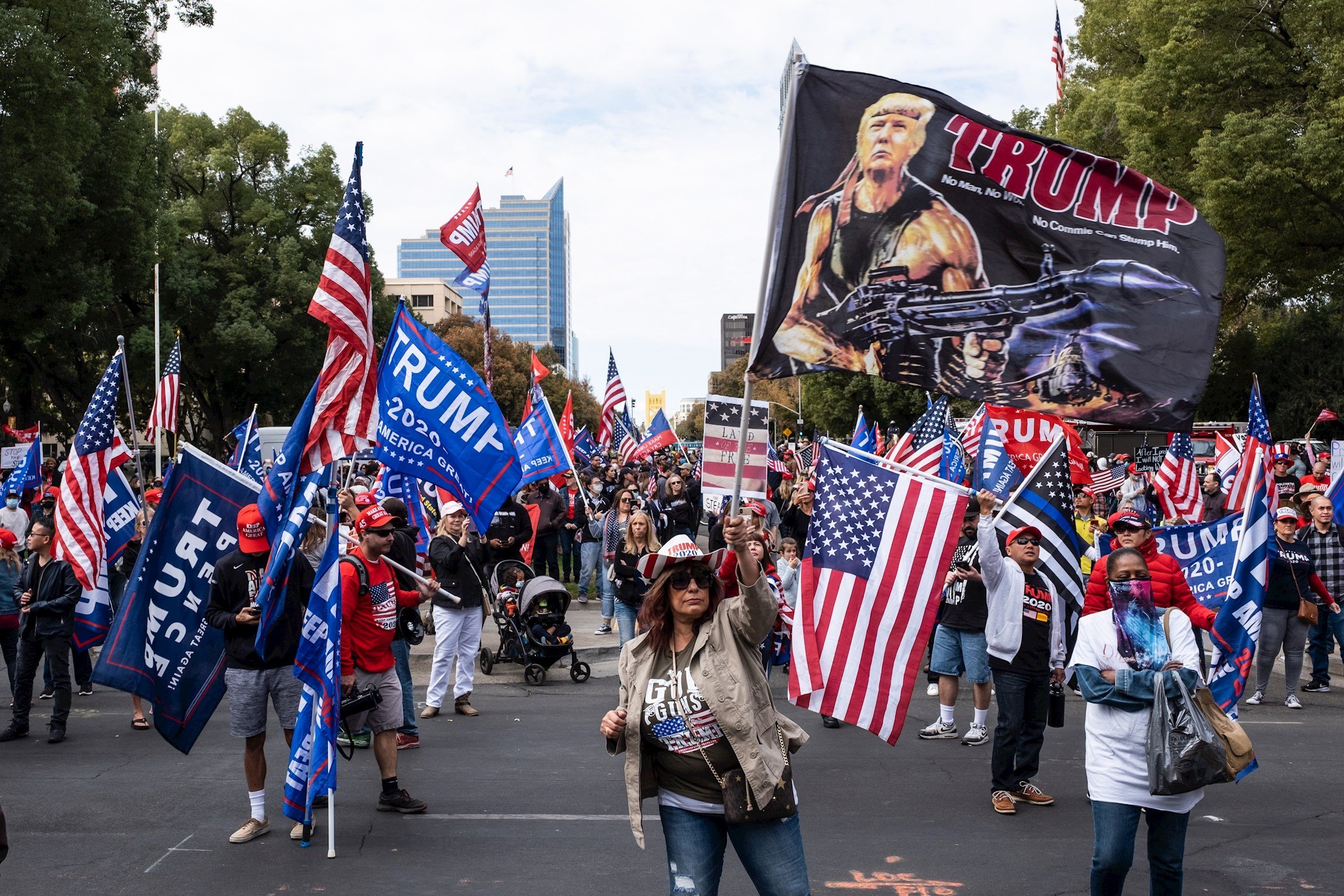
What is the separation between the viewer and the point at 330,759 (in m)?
6.06

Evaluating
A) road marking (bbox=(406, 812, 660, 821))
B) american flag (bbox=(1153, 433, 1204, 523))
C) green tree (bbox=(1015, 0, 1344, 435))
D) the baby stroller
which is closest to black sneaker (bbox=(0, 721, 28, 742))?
road marking (bbox=(406, 812, 660, 821))

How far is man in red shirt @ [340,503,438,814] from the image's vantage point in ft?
22.5

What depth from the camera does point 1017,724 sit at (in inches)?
273

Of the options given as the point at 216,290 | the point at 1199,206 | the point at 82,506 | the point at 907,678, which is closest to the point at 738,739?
the point at 907,678

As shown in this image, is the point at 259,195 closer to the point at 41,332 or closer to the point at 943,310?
the point at 41,332

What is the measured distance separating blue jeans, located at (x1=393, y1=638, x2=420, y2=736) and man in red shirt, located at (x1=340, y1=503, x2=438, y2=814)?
3.87 feet

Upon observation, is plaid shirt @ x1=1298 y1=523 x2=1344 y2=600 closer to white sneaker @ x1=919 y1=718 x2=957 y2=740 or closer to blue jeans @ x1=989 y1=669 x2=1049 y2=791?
white sneaker @ x1=919 y1=718 x2=957 y2=740

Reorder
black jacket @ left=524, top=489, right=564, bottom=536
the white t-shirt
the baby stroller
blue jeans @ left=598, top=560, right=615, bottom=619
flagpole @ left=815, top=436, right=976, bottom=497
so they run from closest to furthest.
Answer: the white t-shirt
flagpole @ left=815, top=436, right=976, bottom=497
the baby stroller
blue jeans @ left=598, top=560, right=615, bottom=619
black jacket @ left=524, top=489, right=564, bottom=536

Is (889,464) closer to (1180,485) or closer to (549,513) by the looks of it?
(549,513)

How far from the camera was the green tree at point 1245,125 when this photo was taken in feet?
89.9

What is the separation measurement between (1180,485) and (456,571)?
427 inches

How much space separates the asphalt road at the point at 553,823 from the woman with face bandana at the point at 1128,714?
1096 mm

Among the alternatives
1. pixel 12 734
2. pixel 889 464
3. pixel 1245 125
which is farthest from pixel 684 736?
pixel 1245 125

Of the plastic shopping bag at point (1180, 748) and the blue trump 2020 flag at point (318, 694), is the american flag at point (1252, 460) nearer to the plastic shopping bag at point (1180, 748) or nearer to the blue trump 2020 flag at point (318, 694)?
the plastic shopping bag at point (1180, 748)
